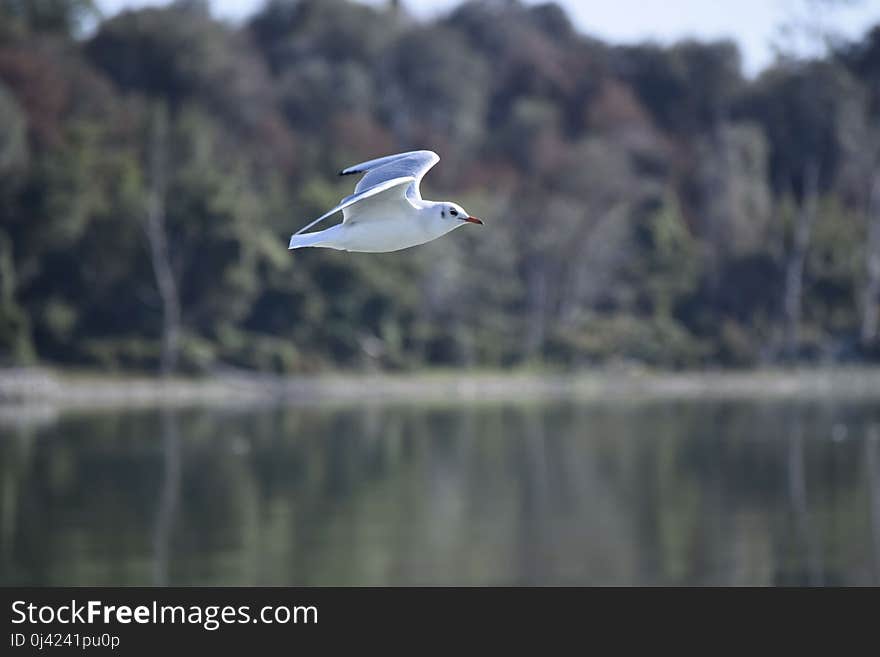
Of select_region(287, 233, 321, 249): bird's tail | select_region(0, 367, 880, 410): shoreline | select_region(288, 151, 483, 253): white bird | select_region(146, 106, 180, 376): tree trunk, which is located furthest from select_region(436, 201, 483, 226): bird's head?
select_region(146, 106, 180, 376): tree trunk

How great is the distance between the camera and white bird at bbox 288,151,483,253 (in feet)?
38.2

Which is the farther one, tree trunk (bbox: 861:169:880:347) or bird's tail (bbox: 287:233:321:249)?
tree trunk (bbox: 861:169:880:347)

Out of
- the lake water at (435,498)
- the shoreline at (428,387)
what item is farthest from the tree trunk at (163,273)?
the lake water at (435,498)

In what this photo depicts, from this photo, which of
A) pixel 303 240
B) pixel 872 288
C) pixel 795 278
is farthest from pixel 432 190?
pixel 303 240

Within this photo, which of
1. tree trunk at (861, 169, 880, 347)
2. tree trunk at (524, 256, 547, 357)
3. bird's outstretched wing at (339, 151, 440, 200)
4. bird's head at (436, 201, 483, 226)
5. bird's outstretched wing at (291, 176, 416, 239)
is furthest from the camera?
tree trunk at (861, 169, 880, 347)

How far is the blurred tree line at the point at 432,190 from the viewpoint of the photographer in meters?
51.1

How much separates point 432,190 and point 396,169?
51.0 metres

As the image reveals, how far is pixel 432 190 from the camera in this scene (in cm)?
6319

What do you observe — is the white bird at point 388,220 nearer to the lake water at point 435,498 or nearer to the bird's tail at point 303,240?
the bird's tail at point 303,240

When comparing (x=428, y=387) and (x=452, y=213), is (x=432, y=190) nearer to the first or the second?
(x=428, y=387)

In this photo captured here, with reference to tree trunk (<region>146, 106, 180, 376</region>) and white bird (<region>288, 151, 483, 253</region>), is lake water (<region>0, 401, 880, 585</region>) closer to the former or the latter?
tree trunk (<region>146, 106, 180, 376</region>)

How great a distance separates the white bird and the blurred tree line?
3704cm

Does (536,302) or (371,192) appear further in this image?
(536,302)
